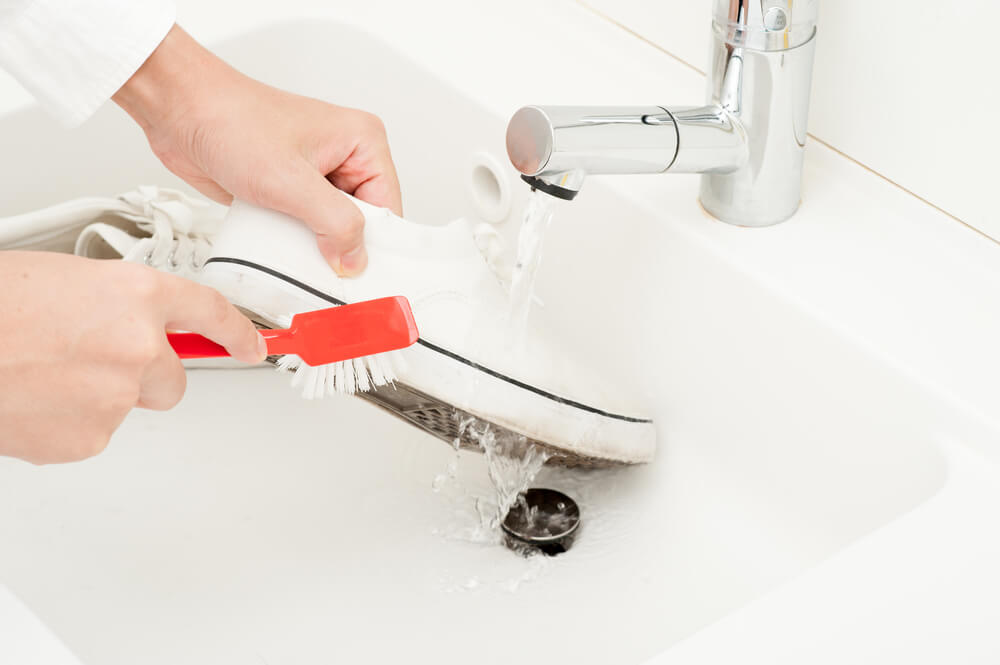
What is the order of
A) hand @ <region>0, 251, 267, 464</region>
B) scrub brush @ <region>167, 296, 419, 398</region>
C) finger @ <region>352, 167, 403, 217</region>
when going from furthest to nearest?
1. finger @ <region>352, 167, 403, 217</region>
2. scrub brush @ <region>167, 296, 419, 398</region>
3. hand @ <region>0, 251, 267, 464</region>

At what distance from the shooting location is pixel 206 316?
46 cm

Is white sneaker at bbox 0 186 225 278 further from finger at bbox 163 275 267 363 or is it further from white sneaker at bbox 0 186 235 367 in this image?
finger at bbox 163 275 267 363

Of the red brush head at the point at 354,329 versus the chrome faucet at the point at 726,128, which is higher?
the chrome faucet at the point at 726,128

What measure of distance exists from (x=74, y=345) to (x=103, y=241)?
339 mm

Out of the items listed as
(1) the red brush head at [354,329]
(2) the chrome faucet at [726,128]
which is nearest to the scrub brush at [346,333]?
(1) the red brush head at [354,329]

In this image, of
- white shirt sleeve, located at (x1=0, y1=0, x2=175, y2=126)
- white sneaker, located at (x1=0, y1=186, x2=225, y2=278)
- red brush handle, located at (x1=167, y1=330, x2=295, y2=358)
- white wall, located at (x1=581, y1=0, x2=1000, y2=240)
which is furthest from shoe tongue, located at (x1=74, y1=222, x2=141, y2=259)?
white wall, located at (x1=581, y1=0, x2=1000, y2=240)

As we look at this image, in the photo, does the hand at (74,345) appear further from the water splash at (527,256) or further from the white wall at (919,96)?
the white wall at (919,96)

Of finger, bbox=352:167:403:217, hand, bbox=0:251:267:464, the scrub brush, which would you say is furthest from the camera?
finger, bbox=352:167:403:217

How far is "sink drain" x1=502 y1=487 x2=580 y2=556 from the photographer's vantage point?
0.68 m

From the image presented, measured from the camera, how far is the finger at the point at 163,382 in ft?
1.48

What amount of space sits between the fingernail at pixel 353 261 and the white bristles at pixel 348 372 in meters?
0.05

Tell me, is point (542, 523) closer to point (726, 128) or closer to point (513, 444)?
point (513, 444)

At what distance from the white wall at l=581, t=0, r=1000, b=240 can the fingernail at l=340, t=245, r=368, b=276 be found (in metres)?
0.31

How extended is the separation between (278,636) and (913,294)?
0.41m
